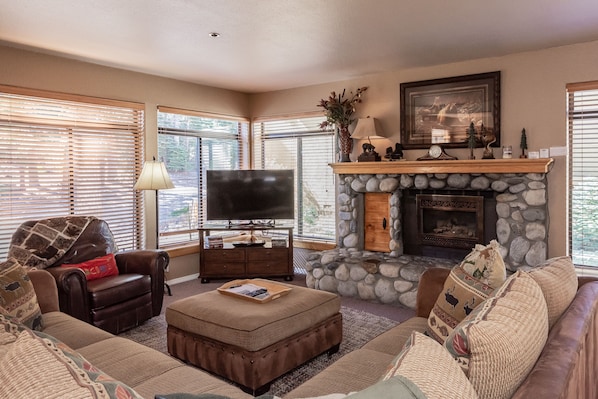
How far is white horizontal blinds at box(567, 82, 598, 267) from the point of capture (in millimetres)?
4156

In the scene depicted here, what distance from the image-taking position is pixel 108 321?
12.0 ft

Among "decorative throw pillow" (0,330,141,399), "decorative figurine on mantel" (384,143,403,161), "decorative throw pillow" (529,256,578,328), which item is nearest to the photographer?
"decorative throw pillow" (0,330,141,399)

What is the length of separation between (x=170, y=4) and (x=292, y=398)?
107 inches

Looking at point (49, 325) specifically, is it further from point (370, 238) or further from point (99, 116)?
point (370, 238)

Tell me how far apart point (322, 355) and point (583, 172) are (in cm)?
311

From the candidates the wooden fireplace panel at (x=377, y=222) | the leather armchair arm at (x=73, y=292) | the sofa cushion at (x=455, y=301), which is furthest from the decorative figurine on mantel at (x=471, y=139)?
the leather armchair arm at (x=73, y=292)

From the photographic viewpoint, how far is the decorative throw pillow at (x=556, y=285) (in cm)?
176

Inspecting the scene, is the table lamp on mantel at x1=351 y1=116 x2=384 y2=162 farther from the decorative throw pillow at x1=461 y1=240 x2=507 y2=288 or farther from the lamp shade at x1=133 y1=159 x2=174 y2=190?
the decorative throw pillow at x1=461 y1=240 x2=507 y2=288

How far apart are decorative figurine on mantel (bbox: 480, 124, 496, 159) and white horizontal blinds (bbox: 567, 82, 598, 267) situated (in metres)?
0.70

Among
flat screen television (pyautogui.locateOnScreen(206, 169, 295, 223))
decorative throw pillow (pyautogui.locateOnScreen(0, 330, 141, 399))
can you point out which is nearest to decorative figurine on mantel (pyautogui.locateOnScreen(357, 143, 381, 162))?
flat screen television (pyautogui.locateOnScreen(206, 169, 295, 223))

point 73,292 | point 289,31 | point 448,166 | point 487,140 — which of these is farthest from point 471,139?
point 73,292

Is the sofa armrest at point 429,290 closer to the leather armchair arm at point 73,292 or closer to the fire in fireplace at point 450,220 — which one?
the fire in fireplace at point 450,220

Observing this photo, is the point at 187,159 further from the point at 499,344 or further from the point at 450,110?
the point at 499,344

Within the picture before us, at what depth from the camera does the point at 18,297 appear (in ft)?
8.02
